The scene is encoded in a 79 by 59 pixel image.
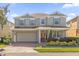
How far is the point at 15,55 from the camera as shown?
846 cm

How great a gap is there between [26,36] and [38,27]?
428mm

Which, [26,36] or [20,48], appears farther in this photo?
[26,36]

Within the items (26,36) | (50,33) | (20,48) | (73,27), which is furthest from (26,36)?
(73,27)

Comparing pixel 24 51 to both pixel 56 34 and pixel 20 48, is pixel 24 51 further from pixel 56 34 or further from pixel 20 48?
pixel 56 34

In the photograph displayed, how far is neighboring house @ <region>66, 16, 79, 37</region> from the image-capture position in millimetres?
8616

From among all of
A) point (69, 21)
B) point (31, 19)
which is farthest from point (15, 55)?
point (69, 21)

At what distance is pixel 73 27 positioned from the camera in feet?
28.6

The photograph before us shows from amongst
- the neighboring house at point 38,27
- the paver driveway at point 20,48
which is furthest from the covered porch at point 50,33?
the paver driveway at point 20,48

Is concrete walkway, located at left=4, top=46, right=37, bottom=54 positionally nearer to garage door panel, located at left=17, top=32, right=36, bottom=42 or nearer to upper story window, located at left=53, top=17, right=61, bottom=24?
garage door panel, located at left=17, top=32, right=36, bottom=42

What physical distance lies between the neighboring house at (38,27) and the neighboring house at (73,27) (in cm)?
14

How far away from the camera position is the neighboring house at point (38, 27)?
8.80 metres

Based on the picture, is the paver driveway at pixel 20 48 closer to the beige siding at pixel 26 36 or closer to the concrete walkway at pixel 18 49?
the concrete walkway at pixel 18 49

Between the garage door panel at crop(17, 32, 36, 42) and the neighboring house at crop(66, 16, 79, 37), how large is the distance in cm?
93

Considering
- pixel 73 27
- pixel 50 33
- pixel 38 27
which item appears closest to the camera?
pixel 73 27
